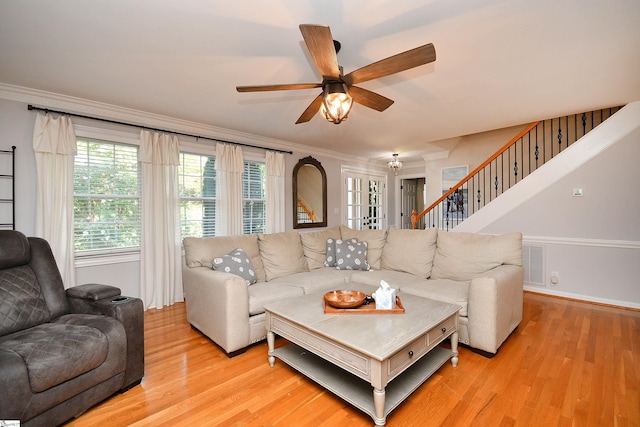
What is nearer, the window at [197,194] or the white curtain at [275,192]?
the window at [197,194]

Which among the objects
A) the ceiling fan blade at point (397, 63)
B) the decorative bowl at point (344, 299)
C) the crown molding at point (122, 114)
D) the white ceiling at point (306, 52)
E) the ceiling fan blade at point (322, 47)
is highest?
the white ceiling at point (306, 52)

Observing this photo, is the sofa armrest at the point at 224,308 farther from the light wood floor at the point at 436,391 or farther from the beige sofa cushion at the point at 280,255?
the beige sofa cushion at the point at 280,255

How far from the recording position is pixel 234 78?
2709mm

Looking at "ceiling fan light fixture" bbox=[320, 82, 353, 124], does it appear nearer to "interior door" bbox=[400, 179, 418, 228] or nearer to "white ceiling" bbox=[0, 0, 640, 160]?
"white ceiling" bbox=[0, 0, 640, 160]

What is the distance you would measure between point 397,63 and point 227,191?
10.7 feet

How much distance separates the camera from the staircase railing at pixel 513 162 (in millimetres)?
4629

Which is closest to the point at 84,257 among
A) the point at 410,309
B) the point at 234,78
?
the point at 234,78

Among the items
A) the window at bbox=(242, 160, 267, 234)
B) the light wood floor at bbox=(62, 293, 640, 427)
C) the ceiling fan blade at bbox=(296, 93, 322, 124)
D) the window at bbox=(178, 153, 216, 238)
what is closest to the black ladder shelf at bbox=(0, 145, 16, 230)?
the window at bbox=(178, 153, 216, 238)

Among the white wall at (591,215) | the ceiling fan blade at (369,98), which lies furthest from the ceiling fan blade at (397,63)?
the white wall at (591,215)

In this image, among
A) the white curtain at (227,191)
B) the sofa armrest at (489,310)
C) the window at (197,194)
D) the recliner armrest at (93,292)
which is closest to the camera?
the recliner armrest at (93,292)

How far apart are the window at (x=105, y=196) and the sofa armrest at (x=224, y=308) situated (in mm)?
1545

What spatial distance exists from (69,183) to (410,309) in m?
3.69

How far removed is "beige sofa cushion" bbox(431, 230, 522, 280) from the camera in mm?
2947

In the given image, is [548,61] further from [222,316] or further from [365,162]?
[365,162]
